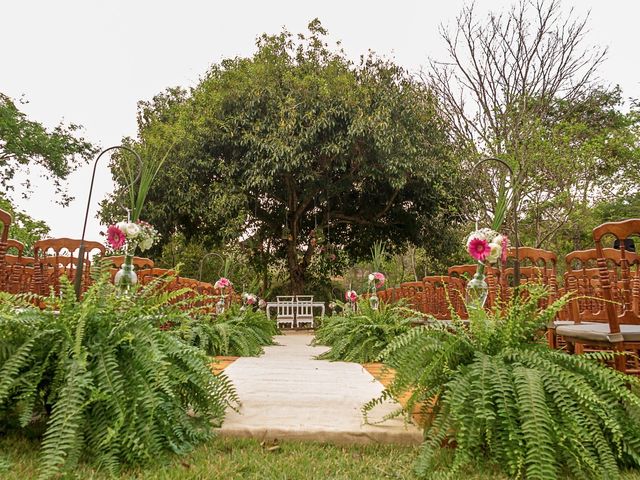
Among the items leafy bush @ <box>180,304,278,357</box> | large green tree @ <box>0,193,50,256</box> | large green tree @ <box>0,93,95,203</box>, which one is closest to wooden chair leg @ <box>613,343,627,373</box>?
leafy bush @ <box>180,304,278,357</box>

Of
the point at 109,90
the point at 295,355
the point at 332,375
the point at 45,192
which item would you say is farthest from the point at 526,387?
the point at 45,192

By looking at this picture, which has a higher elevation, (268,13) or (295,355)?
(268,13)

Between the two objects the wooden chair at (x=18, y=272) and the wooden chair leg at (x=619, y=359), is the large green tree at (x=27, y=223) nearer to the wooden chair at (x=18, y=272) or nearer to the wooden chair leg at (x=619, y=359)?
the wooden chair at (x=18, y=272)

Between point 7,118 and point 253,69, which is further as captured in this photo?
point 7,118

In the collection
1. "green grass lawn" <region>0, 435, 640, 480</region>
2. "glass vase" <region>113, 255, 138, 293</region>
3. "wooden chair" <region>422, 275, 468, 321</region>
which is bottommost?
"green grass lawn" <region>0, 435, 640, 480</region>

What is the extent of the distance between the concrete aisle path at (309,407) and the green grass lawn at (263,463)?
0.19 feet

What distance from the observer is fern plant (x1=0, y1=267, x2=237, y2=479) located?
59.5 inches

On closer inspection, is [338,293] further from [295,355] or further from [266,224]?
[295,355]

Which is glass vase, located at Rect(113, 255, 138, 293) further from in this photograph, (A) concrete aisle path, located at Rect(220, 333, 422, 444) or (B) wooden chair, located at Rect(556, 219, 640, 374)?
(B) wooden chair, located at Rect(556, 219, 640, 374)

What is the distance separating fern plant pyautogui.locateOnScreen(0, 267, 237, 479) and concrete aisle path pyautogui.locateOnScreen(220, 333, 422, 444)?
0.20 meters

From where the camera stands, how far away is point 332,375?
3.27m

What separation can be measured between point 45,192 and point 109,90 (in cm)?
739

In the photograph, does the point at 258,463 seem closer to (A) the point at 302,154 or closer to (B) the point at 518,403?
(B) the point at 518,403

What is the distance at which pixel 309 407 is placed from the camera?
224 centimetres
